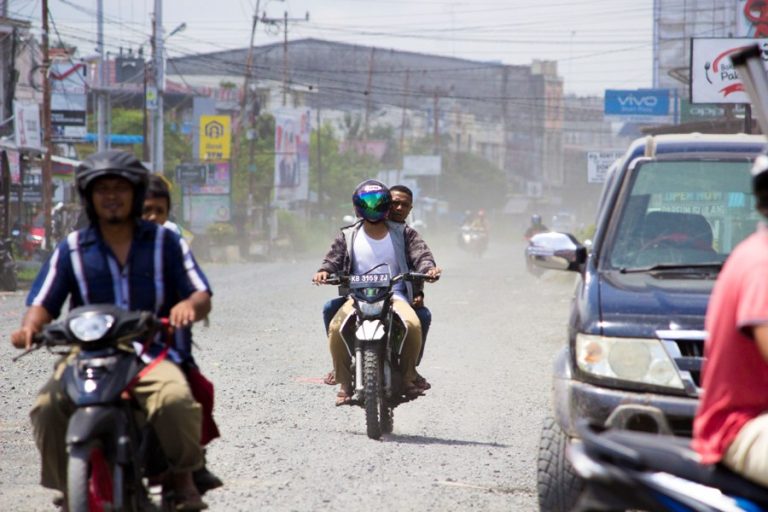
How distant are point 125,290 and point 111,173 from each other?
1.54ft

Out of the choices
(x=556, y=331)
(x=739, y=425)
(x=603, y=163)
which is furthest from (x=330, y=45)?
(x=739, y=425)

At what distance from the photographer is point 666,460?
3596 mm

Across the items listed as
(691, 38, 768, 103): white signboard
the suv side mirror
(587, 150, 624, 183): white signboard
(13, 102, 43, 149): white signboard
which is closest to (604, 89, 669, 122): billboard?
(587, 150, 624, 183): white signboard

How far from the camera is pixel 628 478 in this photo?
11.3ft

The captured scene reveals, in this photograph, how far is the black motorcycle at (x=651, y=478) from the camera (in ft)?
11.3

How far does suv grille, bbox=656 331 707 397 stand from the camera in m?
5.21

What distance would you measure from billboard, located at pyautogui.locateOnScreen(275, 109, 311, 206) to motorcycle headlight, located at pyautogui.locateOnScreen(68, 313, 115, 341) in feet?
196

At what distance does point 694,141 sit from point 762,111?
2.32 m

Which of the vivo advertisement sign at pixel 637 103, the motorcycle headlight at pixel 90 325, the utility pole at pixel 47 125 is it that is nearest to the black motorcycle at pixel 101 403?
the motorcycle headlight at pixel 90 325

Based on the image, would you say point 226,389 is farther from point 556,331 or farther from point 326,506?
point 556,331

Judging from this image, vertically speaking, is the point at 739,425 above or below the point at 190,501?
above

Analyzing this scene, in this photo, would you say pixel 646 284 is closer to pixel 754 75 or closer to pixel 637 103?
pixel 754 75

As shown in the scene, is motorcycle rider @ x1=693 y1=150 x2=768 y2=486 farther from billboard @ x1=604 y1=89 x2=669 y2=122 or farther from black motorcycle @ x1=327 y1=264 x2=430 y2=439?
billboard @ x1=604 y1=89 x2=669 y2=122

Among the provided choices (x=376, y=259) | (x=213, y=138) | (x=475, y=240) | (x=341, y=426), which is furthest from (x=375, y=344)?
(x=213, y=138)
